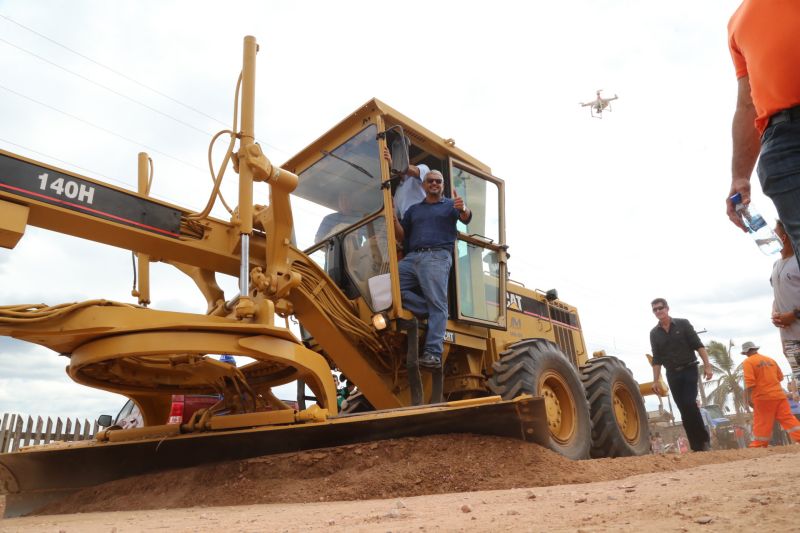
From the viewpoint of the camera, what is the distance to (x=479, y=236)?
6000 millimetres

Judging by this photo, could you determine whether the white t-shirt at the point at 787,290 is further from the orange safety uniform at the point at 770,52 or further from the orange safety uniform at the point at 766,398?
the orange safety uniform at the point at 766,398

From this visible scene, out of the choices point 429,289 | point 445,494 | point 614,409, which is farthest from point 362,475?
point 614,409

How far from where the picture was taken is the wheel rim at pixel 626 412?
705 centimetres

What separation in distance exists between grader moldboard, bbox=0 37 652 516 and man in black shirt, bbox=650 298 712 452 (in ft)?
2.10

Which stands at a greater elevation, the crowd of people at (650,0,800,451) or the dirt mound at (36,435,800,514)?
the crowd of people at (650,0,800,451)

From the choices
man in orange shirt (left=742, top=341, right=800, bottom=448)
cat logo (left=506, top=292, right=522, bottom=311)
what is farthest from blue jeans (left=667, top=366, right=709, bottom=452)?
cat logo (left=506, top=292, right=522, bottom=311)

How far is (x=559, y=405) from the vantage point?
5652mm

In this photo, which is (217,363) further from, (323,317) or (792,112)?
(792,112)

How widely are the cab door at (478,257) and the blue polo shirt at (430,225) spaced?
0.51 m

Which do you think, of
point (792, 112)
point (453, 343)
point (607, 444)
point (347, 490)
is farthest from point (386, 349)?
point (792, 112)

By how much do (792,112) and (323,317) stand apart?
11.8 ft

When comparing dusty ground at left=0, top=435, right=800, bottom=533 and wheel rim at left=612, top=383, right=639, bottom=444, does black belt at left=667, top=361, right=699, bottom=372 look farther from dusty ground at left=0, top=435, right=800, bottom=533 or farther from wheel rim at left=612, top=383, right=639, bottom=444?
dusty ground at left=0, top=435, right=800, bottom=533

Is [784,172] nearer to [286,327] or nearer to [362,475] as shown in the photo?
[362,475]

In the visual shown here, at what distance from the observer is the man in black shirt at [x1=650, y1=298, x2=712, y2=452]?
21.1 ft
